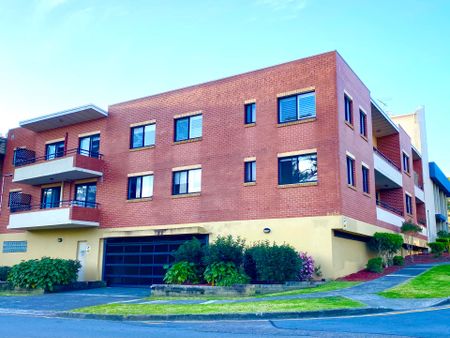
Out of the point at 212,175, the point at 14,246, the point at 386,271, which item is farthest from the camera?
the point at 14,246

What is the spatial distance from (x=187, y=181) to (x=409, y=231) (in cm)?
1371

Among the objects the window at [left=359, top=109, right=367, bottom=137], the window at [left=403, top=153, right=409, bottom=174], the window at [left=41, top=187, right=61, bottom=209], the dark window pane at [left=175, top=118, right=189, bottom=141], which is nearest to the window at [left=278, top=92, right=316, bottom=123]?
the window at [left=359, top=109, right=367, bottom=137]

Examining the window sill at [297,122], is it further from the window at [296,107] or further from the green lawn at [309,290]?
the green lawn at [309,290]

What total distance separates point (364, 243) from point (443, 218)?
25.6 meters

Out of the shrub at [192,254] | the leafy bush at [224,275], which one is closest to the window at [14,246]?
the shrub at [192,254]

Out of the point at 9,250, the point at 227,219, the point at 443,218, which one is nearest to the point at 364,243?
the point at 227,219

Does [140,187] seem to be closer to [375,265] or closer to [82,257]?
[82,257]

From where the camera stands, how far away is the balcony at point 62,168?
86.7ft

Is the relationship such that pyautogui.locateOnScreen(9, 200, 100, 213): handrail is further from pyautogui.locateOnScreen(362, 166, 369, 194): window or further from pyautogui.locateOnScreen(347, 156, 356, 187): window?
pyautogui.locateOnScreen(362, 166, 369, 194): window

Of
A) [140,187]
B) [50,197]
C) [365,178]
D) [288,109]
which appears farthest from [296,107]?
[50,197]

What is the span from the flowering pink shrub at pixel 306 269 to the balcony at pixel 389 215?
7328 mm

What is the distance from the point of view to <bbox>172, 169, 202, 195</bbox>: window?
2439 centimetres

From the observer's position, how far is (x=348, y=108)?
2325cm

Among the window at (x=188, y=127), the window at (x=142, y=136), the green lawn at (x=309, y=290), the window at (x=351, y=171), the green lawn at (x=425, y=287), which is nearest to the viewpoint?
the green lawn at (x=425, y=287)
